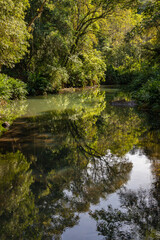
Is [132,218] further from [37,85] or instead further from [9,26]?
[37,85]

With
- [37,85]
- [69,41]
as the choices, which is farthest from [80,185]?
[69,41]

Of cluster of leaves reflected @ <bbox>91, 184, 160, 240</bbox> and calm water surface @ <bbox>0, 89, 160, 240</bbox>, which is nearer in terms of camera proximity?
cluster of leaves reflected @ <bbox>91, 184, 160, 240</bbox>

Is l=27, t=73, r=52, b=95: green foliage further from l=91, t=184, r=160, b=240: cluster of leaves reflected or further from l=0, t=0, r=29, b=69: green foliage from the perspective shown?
l=91, t=184, r=160, b=240: cluster of leaves reflected

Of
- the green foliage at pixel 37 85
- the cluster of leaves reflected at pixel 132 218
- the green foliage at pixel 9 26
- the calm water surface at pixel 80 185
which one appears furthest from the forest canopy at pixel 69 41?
the cluster of leaves reflected at pixel 132 218

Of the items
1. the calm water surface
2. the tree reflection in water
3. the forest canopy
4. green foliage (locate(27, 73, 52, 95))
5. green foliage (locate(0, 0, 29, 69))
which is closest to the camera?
the tree reflection in water

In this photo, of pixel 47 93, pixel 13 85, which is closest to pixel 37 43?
pixel 47 93

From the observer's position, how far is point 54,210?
116 inches

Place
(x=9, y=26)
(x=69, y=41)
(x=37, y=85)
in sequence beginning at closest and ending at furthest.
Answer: (x=9, y=26) < (x=37, y=85) < (x=69, y=41)

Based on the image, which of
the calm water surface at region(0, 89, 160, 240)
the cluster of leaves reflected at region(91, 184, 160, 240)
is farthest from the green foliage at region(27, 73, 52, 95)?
the cluster of leaves reflected at region(91, 184, 160, 240)

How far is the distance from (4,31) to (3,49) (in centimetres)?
171

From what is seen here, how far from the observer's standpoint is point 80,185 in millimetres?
3545

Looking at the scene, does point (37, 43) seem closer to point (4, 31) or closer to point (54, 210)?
point (4, 31)

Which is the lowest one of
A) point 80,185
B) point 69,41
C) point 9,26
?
point 80,185

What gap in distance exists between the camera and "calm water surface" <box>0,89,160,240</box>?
2.57 meters
